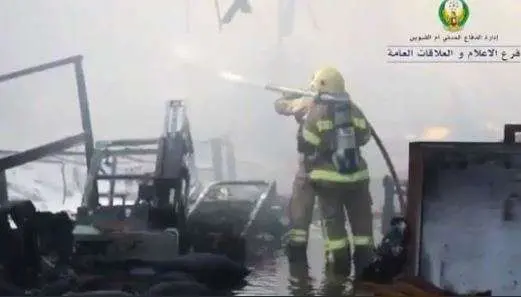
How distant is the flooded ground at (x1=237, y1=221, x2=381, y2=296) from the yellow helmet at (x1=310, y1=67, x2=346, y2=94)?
0.59 meters

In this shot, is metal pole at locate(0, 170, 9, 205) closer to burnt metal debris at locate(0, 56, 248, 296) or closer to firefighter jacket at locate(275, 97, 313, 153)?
burnt metal debris at locate(0, 56, 248, 296)

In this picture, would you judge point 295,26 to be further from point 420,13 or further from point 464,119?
point 464,119

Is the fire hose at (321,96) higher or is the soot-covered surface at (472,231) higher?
the fire hose at (321,96)

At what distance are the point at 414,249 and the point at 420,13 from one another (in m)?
1.00

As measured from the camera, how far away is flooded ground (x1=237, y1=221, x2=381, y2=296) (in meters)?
3.47

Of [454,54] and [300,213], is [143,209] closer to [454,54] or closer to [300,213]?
[300,213]

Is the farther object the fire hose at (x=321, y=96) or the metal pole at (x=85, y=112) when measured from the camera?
the metal pole at (x=85, y=112)

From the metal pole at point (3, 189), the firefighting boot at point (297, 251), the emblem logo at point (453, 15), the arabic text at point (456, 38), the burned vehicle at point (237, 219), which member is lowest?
the firefighting boot at point (297, 251)

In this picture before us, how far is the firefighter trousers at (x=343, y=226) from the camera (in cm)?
350

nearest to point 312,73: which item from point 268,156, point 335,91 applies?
point 335,91

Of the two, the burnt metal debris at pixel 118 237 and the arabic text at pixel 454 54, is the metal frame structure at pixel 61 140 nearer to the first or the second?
the burnt metal debris at pixel 118 237

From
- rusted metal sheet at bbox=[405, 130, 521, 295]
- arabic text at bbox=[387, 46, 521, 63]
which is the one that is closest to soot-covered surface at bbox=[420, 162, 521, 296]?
rusted metal sheet at bbox=[405, 130, 521, 295]

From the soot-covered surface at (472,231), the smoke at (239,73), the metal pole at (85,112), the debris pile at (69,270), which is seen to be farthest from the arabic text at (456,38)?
the metal pole at (85,112)

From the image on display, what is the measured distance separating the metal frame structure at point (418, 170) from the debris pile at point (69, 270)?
0.72m
